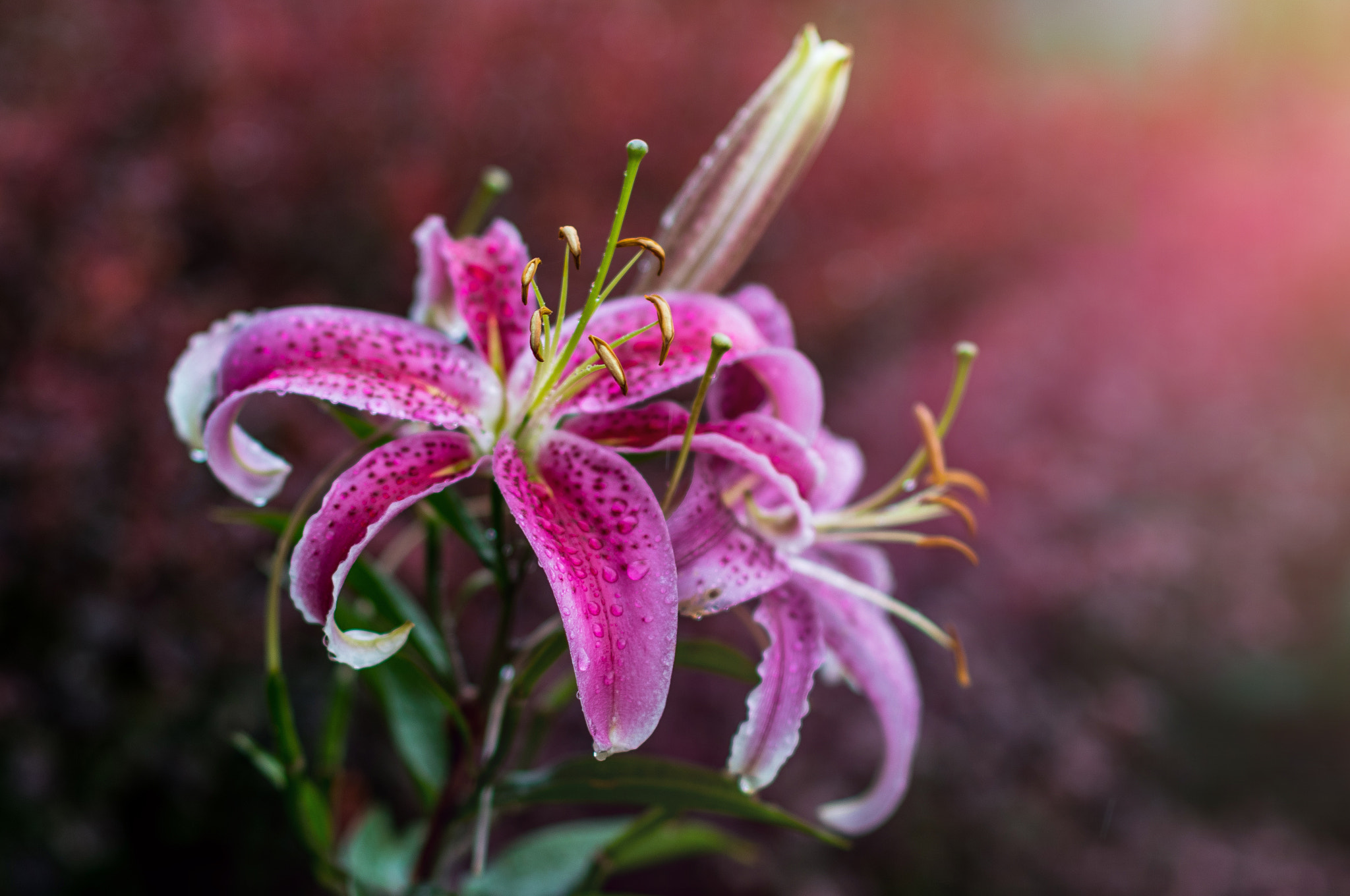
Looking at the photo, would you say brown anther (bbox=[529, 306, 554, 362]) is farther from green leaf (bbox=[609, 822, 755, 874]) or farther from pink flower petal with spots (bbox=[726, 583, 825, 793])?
green leaf (bbox=[609, 822, 755, 874])

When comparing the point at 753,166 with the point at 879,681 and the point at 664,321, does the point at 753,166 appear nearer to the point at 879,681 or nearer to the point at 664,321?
the point at 664,321

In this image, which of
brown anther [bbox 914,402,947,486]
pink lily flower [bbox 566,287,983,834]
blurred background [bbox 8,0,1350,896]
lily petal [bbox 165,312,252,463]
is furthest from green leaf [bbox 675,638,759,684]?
blurred background [bbox 8,0,1350,896]

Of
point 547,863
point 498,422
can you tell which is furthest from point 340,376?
point 547,863

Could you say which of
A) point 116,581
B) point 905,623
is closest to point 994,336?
point 905,623

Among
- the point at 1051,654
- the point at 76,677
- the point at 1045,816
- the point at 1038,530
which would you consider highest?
the point at 1038,530

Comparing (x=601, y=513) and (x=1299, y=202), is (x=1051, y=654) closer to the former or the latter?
(x=1299, y=202)

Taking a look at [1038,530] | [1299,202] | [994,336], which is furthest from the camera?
[1299,202]
